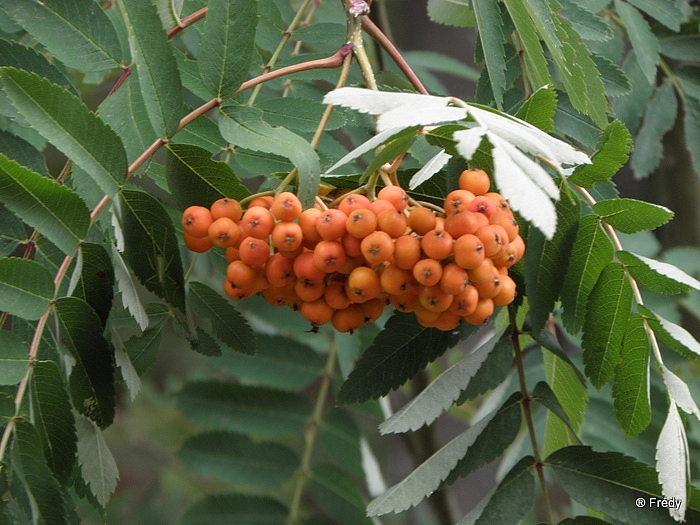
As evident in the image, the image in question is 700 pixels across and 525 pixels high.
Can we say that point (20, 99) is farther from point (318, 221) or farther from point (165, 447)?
point (165, 447)

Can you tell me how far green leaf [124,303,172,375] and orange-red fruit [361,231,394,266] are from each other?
38 centimetres

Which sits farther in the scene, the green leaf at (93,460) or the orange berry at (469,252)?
the green leaf at (93,460)

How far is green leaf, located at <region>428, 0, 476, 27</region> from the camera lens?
130 cm

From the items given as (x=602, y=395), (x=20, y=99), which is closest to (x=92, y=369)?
(x=20, y=99)

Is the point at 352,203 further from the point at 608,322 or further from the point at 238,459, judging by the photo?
the point at 238,459

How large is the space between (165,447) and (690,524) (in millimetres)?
2270

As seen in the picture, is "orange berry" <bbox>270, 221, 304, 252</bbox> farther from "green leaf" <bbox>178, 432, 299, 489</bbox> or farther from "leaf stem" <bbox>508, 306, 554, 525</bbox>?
"green leaf" <bbox>178, 432, 299, 489</bbox>

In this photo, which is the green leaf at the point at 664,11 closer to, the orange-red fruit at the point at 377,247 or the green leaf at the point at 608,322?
the green leaf at the point at 608,322

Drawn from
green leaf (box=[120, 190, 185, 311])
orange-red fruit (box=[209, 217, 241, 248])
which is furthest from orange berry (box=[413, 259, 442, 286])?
green leaf (box=[120, 190, 185, 311])

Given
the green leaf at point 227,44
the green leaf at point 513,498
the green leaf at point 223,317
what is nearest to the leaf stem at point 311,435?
the green leaf at point 223,317

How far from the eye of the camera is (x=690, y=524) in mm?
901

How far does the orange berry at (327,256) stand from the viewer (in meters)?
0.80

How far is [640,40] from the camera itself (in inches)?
54.7

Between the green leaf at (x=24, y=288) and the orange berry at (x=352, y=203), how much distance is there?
0.34 metres
